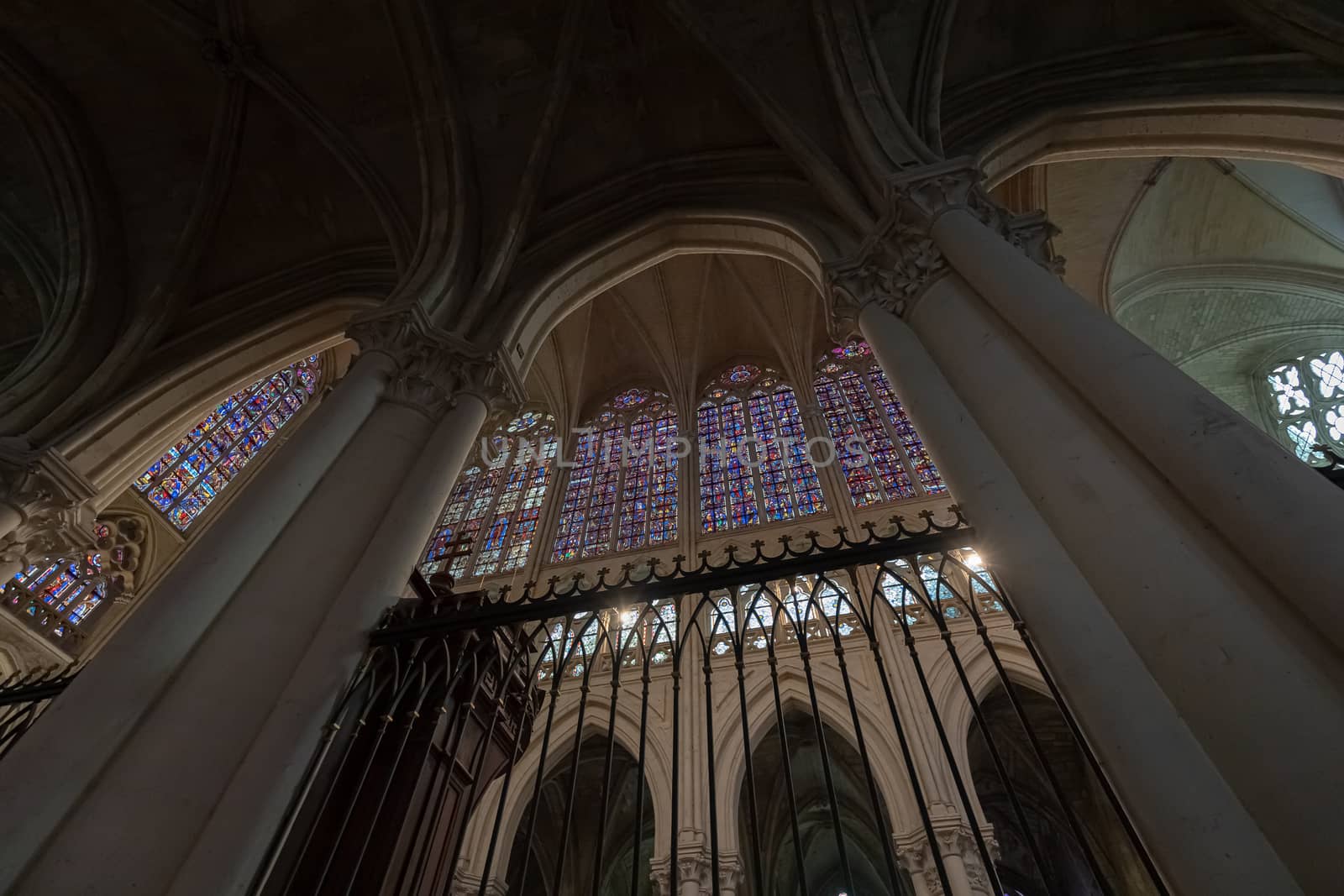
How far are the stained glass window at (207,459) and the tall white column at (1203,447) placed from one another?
11.9 metres

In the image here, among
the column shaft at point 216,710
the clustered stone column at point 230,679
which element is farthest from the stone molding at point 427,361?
the column shaft at point 216,710

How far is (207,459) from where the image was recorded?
37.6 feet

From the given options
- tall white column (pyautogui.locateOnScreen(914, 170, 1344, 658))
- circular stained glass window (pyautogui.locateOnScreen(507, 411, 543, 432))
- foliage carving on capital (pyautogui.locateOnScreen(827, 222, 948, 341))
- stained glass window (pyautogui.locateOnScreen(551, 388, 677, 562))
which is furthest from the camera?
circular stained glass window (pyautogui.locateOnScreen(507, 411, 543, 432))

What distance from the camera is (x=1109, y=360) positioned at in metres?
2.61

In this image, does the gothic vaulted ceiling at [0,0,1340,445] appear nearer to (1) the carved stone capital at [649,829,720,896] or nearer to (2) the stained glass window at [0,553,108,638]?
(2) the stained glass window at [0,553,108,638]

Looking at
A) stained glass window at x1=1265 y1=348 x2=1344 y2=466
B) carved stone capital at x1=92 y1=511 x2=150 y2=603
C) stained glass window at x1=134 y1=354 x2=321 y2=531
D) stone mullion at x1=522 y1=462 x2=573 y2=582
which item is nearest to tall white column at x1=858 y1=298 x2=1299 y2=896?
stone mullion at x1=522 y1=462 x2=573 y2=582

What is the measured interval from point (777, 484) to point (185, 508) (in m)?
10.3

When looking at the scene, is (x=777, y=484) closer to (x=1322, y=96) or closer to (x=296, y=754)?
(x=1322, y=96)

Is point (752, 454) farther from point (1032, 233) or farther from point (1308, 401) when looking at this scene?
point (1308, 401)

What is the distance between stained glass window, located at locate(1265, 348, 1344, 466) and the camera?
927cm

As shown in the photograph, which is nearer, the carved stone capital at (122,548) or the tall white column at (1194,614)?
the tall white column at (1194,614)

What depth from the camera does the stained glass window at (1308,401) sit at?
30.4 ft

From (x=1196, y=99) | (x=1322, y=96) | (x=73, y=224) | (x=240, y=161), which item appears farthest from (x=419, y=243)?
(x=1322, y=96)

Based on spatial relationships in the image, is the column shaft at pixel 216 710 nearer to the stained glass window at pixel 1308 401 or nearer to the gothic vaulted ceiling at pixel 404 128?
the gothic vaulted ceiling at pixel 404 128
